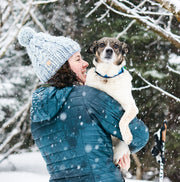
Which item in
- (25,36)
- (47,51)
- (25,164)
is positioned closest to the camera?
(47,51)

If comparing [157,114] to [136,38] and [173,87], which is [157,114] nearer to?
[173,87]

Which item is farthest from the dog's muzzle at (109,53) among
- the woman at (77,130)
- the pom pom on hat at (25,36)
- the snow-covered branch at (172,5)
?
the woman at (77,130)

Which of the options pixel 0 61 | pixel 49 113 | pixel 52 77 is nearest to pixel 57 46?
pixel 52 77

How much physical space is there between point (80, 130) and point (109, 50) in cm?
128

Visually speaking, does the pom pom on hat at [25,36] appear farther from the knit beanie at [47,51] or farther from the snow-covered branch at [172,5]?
the snow-covered branch at [172,5]

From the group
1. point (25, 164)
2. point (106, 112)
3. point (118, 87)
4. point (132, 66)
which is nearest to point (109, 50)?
point (118, 87)

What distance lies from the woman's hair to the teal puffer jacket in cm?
9

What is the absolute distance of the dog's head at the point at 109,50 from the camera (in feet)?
8.63

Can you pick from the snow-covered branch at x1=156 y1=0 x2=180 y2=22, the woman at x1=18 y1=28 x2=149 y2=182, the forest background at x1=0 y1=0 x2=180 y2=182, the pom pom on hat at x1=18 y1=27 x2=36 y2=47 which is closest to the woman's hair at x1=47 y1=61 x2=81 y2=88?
the woman at x1=18 y1=28 x2=149 y2=182

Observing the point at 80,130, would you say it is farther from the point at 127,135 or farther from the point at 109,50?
the point at 109,50

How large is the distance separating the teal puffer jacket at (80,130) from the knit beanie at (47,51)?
194mm

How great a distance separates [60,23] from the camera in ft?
32.5

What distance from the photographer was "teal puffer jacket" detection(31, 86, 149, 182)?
1571 millimetres

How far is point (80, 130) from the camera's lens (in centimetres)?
159
